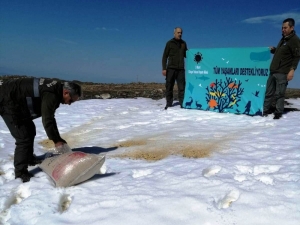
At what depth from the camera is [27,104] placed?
13.4 feet

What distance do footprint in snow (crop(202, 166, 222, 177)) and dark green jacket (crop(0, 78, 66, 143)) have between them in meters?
2.02

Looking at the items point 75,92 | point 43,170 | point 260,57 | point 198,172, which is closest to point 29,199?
point 43,170

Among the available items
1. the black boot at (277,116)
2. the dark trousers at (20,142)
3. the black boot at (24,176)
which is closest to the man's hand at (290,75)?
the black boot at (277,116)

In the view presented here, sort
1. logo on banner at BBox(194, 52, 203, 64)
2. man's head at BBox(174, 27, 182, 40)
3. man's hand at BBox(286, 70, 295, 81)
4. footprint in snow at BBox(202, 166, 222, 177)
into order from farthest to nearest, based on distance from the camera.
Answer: logo on banner at BBox(194, 52, 203, 64)
man's head at BBox(174, 27, 182, 40)
man's hand at BBox(286, 70, 295, 81)
footprint in snow at BBox(202, 166, 222, 177)

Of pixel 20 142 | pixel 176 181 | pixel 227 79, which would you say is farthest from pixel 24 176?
pixel 227 79

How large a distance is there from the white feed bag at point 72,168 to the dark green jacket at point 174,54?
5.67 metres

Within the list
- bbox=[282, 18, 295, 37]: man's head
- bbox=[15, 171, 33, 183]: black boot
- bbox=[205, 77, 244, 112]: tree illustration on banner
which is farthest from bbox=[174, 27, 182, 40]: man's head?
bbox=[15, 171, 33, 183]: black boot

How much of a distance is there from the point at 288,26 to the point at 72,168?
5640 millimetres

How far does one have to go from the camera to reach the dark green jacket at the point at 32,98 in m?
3.97

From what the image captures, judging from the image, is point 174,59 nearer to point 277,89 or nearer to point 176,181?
point 277,89

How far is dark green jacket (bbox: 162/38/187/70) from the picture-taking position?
29.7 ft

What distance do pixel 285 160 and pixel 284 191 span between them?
122cm

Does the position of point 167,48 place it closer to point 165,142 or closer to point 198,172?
point 165,142

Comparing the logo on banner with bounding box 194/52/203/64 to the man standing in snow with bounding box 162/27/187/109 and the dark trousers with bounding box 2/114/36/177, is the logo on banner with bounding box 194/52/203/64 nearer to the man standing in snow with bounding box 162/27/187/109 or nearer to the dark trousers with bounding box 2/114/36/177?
the man standing in snow with bounding box 162/27/187/109
